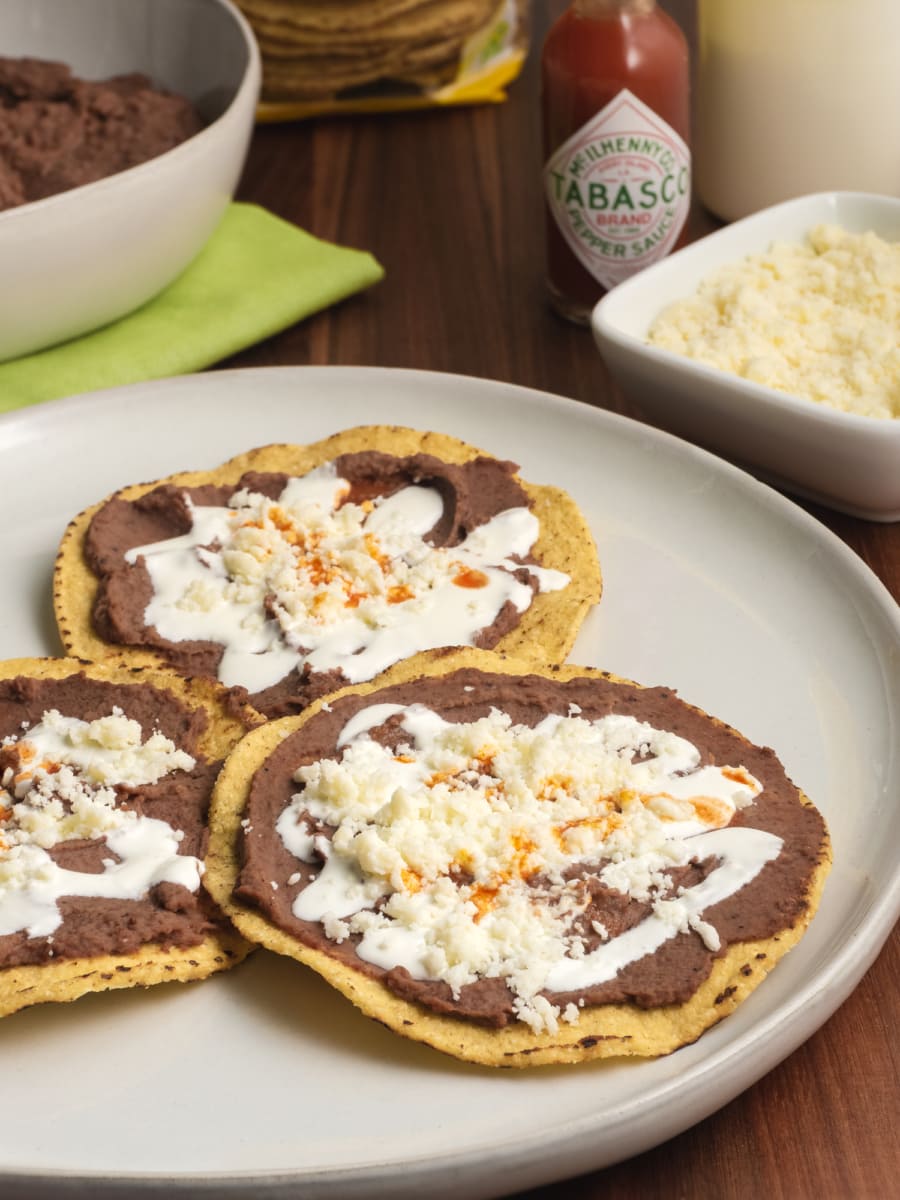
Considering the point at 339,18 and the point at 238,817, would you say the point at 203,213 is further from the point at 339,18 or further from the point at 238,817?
the point at 238,817

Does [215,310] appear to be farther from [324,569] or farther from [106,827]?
[106,827]

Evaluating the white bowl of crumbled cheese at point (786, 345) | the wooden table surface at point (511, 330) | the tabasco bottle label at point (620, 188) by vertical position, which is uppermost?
the tabasco bottle label at point (620, 188)

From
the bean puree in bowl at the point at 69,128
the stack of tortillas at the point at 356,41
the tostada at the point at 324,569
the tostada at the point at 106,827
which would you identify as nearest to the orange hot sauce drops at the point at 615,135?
the tostada at the point at 324,569

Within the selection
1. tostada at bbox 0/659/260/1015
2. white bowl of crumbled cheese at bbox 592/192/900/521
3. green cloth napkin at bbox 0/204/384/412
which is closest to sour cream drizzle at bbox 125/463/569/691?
tostada at bbox 0/659/260/1015

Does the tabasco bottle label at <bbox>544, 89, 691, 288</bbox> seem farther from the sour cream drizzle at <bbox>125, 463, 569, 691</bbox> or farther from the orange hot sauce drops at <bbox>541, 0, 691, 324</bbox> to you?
the sour cream drizzle at <bbox>125, 463, 569, 691</bbox>

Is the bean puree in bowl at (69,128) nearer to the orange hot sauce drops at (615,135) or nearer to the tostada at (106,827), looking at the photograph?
the orange hot sauce drops at (615,135)
